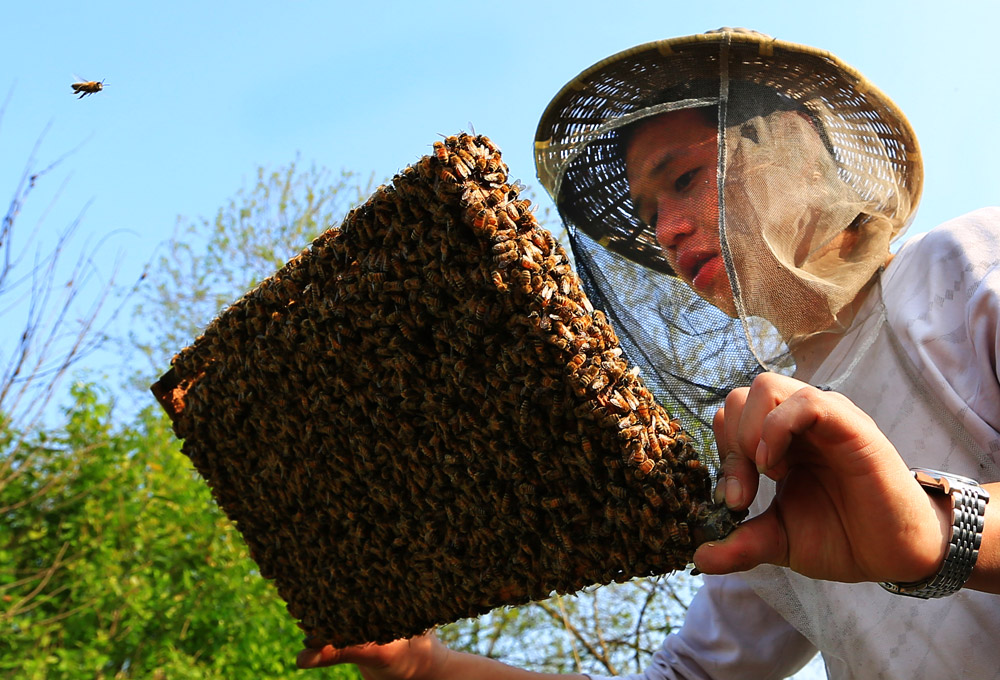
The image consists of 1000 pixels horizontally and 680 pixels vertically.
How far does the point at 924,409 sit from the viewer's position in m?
1.73

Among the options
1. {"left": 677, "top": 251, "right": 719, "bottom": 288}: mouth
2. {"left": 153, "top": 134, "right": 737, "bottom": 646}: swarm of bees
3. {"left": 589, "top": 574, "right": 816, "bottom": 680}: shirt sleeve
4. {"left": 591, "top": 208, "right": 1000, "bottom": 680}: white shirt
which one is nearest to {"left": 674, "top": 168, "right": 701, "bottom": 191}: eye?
{"left": 677, "top": 251, "right": 719, "bottom": 288}: mouth

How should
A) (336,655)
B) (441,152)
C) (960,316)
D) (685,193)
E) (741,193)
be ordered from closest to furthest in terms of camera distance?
(441,152), (960,316), (741,193), (685,193), (336,655)

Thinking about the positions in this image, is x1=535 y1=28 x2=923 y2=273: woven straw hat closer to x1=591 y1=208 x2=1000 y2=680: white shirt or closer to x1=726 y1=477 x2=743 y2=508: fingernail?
x1=591 y1=208 x2=1000 y2=680: white shirt

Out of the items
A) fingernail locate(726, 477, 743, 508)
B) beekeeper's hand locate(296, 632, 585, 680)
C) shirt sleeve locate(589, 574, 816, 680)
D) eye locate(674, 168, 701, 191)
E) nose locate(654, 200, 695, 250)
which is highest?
eye locate(674, 168, 701, 191)

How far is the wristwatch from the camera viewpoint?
3.87 feet

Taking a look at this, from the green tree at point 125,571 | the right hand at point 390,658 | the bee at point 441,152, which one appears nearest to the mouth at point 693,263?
the bee at point 441,152

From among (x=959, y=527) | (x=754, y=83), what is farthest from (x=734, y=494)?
(x=754, y=83)

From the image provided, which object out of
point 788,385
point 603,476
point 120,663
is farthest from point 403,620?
point 120,663

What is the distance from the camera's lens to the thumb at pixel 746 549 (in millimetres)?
1213

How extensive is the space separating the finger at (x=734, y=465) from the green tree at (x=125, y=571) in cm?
468

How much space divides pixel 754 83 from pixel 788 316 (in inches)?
24.1

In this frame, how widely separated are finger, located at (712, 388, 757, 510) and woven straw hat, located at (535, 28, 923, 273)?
0.87m

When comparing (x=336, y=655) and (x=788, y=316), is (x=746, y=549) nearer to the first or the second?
(x=788, y=316)

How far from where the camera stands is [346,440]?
5.79 feet
